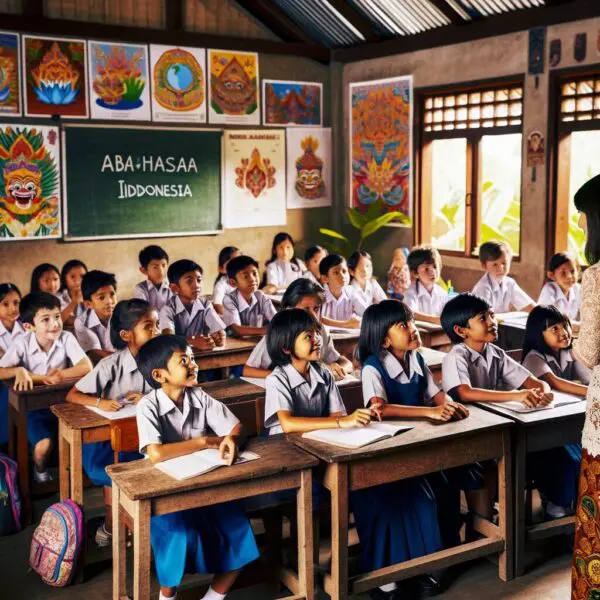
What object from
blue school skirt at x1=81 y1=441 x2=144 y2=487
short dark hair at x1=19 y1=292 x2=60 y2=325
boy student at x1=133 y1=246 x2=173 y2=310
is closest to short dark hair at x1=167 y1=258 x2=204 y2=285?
boy student at x1=133 y1=246 x2=173 y2=310

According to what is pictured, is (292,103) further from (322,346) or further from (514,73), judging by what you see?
(322,346)

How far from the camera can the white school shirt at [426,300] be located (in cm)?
573

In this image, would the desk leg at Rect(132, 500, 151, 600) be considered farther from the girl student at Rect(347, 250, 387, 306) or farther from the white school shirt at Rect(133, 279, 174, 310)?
the girl student at Rect(347, 250, 387, 306)

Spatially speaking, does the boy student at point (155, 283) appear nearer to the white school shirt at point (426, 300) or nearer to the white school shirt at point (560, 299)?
the white school shirt at point (426, 300)

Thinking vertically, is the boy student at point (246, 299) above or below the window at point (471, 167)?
below

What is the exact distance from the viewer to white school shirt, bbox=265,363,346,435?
10.1 feet

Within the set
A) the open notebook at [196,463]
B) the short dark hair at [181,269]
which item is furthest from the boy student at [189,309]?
the open notebook at [196,463]

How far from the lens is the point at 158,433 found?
9.13 feet

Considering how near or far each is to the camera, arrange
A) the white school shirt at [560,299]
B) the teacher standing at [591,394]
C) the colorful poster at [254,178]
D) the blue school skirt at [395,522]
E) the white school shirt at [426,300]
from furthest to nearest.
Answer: the colorful poster at [254,178] < the white school shirt at [426,300] < the white school shirt at [560,299] < the blue school skirt at [395,522] < the teacher standing at [591,394]

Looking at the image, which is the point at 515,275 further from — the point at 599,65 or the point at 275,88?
the point at 275,88

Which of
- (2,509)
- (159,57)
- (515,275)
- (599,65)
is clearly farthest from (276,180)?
(2,509)

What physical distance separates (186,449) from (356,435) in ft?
1.84

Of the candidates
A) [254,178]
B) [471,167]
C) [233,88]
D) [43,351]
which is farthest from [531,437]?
[233,88]

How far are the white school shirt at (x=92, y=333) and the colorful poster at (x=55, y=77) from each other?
10.2 ft
